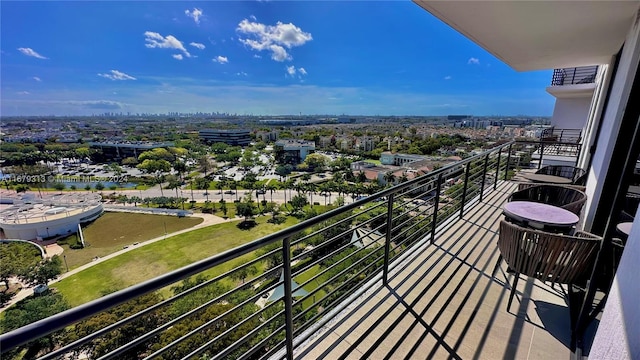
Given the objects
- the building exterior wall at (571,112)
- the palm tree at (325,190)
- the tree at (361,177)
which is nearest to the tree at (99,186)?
the palm tree at (325,190)

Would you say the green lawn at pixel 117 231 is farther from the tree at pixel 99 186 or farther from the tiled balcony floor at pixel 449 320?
the tiled balcony floor at pixel 449 320

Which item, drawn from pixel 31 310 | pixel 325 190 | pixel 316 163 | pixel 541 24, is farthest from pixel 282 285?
pixel 316 163

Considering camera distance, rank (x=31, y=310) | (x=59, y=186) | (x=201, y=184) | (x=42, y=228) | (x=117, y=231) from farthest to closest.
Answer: (x=201, y=184), (x=59, y=186), (x=117, y=231), (x=42, y=228), (x=31, y=310)

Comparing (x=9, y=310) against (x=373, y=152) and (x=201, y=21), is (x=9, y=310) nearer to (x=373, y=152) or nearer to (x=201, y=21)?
(x=201, y=21)

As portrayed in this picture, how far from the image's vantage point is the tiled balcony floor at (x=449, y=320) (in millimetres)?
1507

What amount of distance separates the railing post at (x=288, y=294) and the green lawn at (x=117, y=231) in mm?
23364

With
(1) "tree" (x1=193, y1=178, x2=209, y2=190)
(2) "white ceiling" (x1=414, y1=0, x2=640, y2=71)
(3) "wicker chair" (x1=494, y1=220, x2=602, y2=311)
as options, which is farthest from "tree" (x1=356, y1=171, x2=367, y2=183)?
(3) "wicker chair" (x1=494, y1=220, x2=602, y2=311)

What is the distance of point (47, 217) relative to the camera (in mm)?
22266

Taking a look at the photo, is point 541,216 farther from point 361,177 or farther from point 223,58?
point 223,58

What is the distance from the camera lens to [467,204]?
3.99 metres

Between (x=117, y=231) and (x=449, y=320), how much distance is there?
28353 mm

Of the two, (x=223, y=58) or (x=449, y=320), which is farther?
(x=223, y=58)

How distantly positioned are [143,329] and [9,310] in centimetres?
960

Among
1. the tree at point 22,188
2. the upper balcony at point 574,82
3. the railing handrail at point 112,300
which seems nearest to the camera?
the railing handrail at point 112,300
